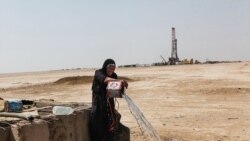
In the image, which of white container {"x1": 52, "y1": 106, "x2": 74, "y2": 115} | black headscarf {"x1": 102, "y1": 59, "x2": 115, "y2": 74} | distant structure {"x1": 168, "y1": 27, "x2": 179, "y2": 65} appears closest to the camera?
black headscarf {"x1": 102, "y1": 59, "x2": 115, "y2": 74}

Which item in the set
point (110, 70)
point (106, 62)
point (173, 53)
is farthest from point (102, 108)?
point (173, 53)

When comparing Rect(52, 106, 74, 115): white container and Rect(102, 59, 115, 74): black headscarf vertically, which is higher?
Rect(102, 59, 115, 74): black headscarf

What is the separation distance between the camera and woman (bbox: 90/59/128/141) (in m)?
7.26

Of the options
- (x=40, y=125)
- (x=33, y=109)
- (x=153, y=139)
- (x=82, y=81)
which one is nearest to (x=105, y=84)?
(x=40, y=125)

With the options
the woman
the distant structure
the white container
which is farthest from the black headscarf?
the distant structure

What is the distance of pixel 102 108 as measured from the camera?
24.5 ft

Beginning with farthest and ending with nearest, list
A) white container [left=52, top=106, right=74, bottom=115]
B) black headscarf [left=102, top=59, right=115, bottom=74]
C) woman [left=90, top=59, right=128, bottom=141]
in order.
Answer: white container [left=52, top=106, right=74, bottom=115], woman [left=90, top=59, right=128, bottom=141], black headscarf [left=102, top=59, right=115, bottom=74]

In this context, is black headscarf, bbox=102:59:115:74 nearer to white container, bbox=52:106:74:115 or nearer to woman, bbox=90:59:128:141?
woman, bbox=90:59:128:141

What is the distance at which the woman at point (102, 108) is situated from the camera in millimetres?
7258

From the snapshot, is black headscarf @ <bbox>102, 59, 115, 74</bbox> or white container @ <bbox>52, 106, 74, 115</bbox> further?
white container @ <bbox>52, 106, 74, 115</bbox>

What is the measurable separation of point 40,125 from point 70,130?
1096 mm

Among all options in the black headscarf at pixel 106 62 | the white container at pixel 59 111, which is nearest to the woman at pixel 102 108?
the black headscarf at pixel 106 62

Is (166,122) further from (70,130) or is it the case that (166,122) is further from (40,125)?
(40,125)

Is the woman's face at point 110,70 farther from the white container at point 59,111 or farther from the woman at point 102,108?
the white container at point 59,111
